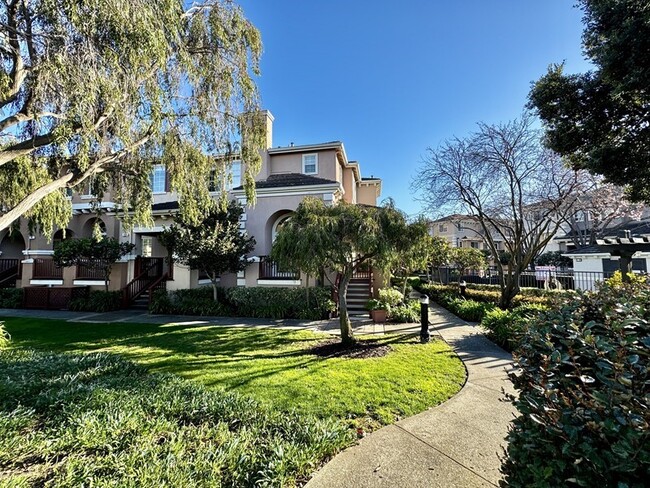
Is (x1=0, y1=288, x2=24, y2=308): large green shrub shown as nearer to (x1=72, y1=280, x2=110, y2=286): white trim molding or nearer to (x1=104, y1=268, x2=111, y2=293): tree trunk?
(x1=72, y1=280, x2=110, y2=286): white trim molding

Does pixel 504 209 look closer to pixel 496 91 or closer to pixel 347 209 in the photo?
pixel 496 91

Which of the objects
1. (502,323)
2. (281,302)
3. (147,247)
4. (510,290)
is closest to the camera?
(502,323)

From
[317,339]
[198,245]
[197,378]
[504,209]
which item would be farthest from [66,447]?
[504,209]

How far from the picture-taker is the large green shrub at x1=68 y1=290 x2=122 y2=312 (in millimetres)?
14961

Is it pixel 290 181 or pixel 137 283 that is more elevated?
pixel 290 181

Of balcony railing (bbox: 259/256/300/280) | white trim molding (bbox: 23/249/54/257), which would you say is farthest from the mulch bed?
white trim molding (bbox: 23/249/54/257)

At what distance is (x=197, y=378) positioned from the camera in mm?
5926

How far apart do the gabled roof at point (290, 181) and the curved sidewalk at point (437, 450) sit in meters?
11.8

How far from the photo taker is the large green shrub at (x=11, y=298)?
16656 millimetres

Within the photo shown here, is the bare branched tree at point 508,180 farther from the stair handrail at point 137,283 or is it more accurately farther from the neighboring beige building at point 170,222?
the stair handrail at point 137,283

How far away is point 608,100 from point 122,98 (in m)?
11.0

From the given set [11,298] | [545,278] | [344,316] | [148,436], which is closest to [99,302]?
[11,298]

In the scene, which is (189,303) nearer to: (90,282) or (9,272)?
(90,282)

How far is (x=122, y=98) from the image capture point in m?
6.34
